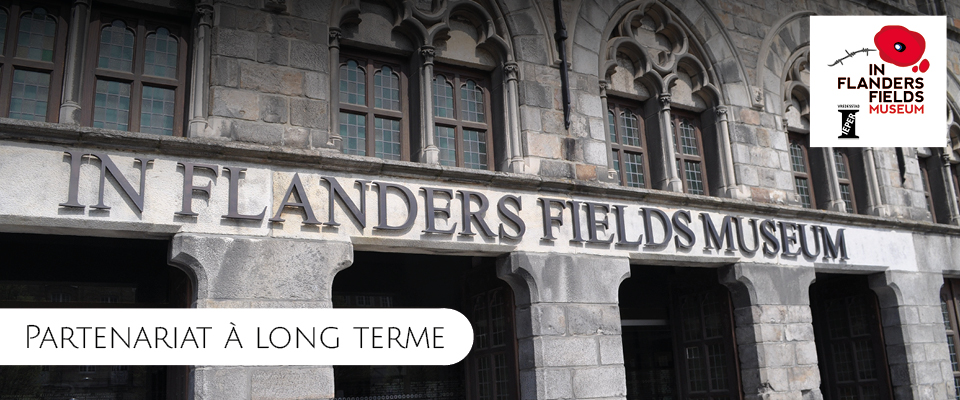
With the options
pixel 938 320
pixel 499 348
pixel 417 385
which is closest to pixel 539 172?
pixel 499 348

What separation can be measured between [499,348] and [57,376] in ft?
17.4

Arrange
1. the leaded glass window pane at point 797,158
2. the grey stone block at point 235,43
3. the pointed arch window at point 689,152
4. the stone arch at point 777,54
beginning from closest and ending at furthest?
the grey stone block at point 235,43, the pointed arch window at point 689,152, the stone arch at point 777,54, the leaded glass window pane at point 797,158

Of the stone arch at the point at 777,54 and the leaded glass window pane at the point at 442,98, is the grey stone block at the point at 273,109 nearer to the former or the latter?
the leaded glass window pane at the point at 442,98

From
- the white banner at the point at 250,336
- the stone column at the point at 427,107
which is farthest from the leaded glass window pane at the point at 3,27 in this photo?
the stone column at the point at 427,107

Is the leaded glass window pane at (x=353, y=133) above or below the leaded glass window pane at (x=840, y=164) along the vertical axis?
below

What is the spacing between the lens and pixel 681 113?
11.2 meters

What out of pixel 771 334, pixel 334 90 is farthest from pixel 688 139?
pixel 334 90

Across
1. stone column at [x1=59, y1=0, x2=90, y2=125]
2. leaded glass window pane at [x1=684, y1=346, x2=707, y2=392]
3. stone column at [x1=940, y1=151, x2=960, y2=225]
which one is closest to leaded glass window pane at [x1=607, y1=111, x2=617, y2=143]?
leaded glass window pane at [x1=684, y1=346, x2=707, y2=392]

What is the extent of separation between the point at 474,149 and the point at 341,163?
203cm

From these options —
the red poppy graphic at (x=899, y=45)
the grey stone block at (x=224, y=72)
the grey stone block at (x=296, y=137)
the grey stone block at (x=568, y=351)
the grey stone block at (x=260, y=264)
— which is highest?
the red poppy graphic at (x=899, y=45)

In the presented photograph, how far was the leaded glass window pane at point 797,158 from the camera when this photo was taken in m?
12.1

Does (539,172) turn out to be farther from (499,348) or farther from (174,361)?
(174,361)

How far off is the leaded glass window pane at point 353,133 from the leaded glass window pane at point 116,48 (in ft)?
7.10

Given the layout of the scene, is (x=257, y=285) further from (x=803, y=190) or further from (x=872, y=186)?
(x=872, y=186)
